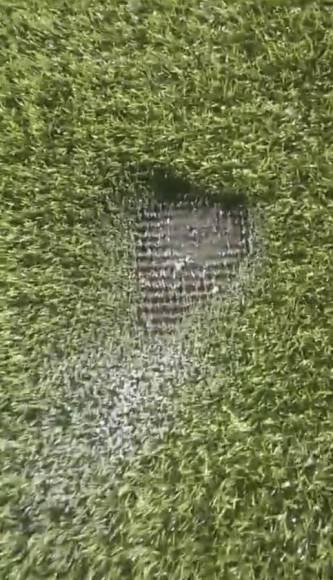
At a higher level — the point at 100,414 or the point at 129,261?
the point at 129,261

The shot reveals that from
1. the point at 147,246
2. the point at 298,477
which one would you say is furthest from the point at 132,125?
the point at 298,477

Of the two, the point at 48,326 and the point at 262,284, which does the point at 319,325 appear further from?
the point at 48,326

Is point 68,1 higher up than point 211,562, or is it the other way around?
point 68,1

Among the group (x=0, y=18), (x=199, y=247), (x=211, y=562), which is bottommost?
(x=211, y=562)

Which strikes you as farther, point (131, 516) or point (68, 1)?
point (68, 1)

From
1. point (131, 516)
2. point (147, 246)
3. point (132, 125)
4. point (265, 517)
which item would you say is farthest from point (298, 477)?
point (132, 125)

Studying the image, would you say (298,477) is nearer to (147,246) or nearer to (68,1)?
(147,246)
